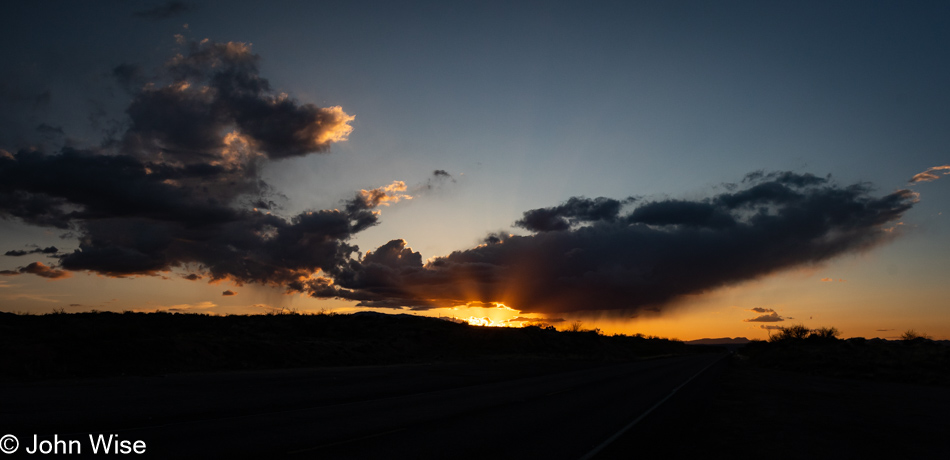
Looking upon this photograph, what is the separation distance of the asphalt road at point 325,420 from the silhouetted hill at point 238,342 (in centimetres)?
933

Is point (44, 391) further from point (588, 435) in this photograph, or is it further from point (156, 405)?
point (588, 435)

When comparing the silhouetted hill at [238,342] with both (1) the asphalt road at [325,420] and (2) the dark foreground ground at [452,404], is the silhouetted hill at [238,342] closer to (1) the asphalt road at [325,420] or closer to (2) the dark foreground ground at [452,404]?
(2) the dark foreground ground at [452,404]

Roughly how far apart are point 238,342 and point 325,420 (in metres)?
32.6

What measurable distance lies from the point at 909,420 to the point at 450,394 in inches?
564

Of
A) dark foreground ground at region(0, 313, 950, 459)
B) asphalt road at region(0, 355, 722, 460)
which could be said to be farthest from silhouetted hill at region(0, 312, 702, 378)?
asphalt road at region(0, 355, 722, 460)

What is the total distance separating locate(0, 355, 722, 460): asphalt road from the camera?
9.09 metres

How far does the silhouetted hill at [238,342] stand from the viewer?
28.3 metres

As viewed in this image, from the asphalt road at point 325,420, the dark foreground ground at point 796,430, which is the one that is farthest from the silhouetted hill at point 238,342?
the dark foreground ground at point 796,430

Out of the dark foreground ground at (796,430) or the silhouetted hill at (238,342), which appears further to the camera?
the silhouetted hill at (238,342)

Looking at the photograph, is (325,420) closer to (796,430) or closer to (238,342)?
(796,430)

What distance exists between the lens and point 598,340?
396 ft

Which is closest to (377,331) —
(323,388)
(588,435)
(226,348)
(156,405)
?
(226,348)

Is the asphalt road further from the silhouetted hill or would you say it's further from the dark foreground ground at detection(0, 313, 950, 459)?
the silhouetted hill

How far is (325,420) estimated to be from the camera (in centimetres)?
1230
